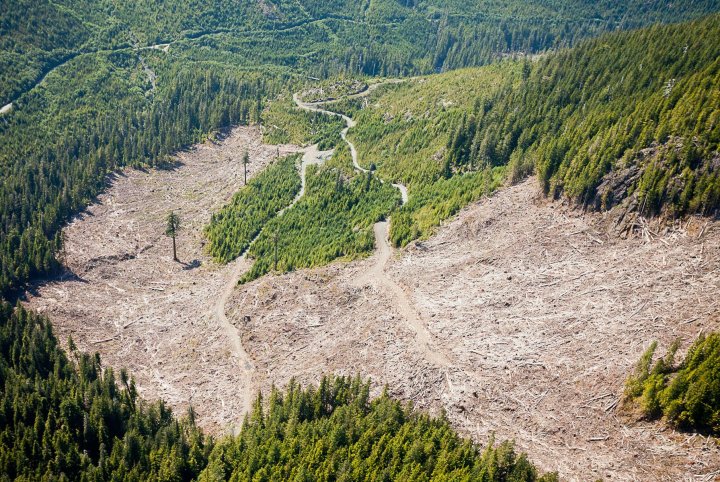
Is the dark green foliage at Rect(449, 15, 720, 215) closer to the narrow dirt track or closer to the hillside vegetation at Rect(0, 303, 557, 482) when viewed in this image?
the narrow dirt track

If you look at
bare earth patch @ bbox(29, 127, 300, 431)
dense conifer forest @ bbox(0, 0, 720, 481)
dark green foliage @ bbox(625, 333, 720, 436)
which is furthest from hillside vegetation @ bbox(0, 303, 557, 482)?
dark green foliage @ bbox(625, 333, 720, 436)

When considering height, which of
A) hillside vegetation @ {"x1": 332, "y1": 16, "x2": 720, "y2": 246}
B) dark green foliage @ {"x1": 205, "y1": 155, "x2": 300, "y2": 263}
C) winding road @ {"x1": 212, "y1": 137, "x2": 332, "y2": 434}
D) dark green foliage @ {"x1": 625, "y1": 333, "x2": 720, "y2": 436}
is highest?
hillside vegetation @ {"x1": 332, "y1": 16, "x2": 720, "y2": 246}

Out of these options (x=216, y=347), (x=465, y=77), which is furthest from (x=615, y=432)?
(x=465, y=77)

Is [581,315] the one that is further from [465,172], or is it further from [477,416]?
[465,172]

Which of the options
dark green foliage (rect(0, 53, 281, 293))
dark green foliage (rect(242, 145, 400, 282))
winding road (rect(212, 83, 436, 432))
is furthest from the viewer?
dark green foliage (rect(0, 53, 281, 293))

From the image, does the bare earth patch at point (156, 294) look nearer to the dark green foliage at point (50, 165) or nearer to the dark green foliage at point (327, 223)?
the dark green foliage at point (50, 165)

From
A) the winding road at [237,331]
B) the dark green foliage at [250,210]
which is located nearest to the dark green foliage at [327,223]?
the winding road at [237,331]
